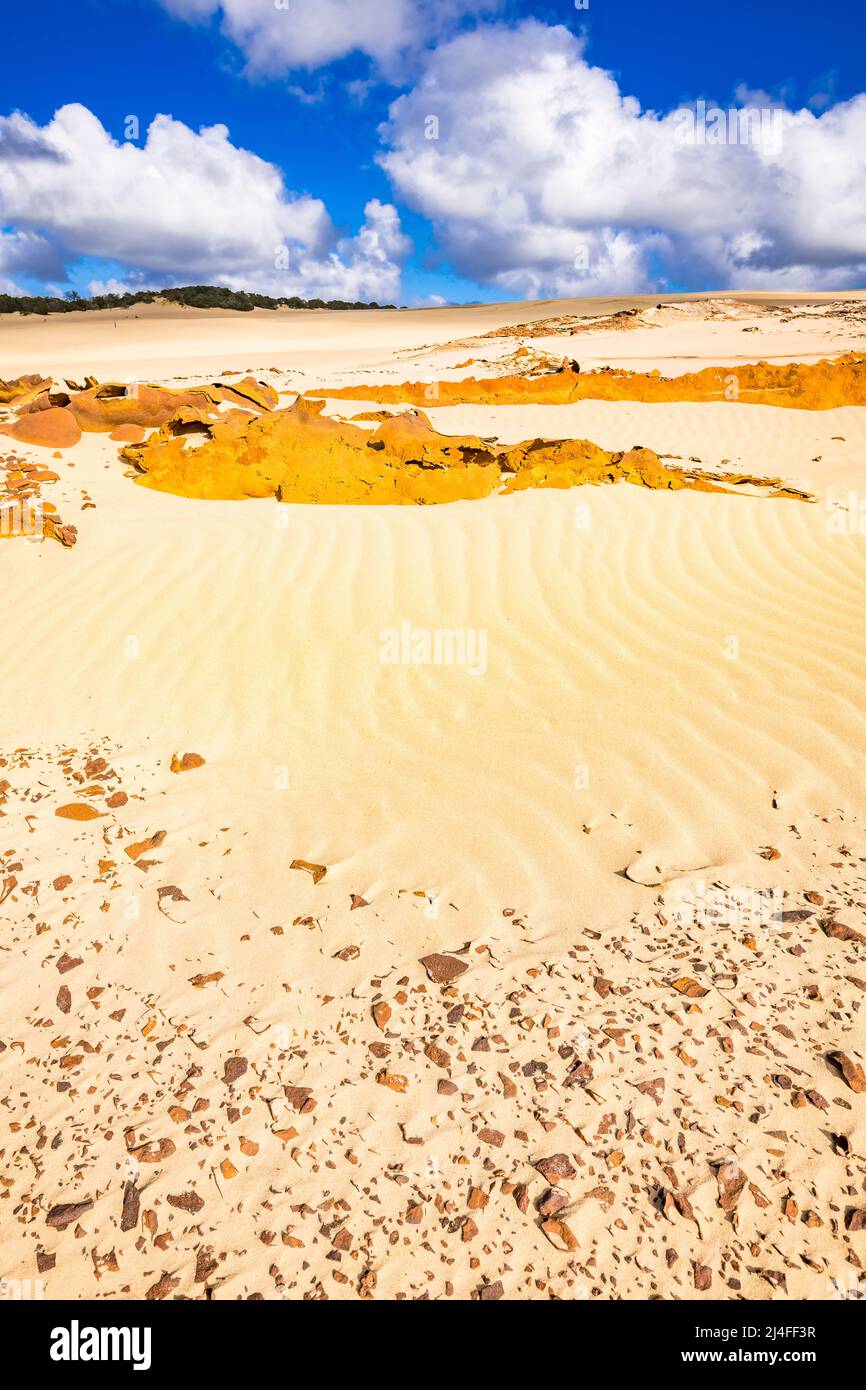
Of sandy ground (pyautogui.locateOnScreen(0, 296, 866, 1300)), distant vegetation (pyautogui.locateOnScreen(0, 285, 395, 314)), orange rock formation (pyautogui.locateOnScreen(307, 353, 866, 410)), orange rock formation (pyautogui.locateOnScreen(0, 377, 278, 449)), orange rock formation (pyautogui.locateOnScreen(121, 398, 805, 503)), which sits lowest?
sandy ground (pyautogui.locateOnScreen(0, 296, 866, 1300))

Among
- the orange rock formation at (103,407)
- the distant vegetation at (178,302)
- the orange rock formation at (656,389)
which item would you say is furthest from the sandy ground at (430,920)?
the distant vegetation at (178,302)

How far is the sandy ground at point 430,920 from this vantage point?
154cm

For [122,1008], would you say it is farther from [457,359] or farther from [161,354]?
[161,354]

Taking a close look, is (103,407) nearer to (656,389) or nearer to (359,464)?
(359,464)

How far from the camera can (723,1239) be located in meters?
1.48

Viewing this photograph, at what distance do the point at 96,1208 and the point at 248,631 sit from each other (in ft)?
10.8

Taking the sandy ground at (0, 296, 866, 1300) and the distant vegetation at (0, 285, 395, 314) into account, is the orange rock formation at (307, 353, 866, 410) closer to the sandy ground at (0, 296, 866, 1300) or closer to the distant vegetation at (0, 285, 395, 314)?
the sandy ground at (0, 296, 866, 1300)

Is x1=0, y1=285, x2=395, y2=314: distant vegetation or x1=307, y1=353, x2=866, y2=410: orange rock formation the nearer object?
x1=307, y1=353, x2=866, y2=410: orange rock formation

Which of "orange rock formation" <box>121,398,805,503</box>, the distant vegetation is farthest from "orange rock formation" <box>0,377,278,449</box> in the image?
the distant vegetation

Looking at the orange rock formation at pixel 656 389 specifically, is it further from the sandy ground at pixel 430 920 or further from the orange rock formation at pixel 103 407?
the sandy ground at pixel 430 920

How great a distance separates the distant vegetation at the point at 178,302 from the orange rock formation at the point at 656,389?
46.7 metres

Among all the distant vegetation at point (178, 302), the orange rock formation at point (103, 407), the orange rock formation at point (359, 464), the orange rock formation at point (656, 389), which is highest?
the distant vegetation at point (178, 302)

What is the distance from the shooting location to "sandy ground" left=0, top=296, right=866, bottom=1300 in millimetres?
1544

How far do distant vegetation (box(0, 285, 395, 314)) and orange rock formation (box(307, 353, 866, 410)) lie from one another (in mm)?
46698
